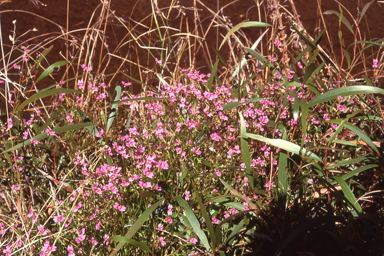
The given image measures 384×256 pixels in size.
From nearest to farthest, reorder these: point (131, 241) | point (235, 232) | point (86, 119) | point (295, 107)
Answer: point (131, 241), point (235, 232), point (295, 107), point (86, 119)

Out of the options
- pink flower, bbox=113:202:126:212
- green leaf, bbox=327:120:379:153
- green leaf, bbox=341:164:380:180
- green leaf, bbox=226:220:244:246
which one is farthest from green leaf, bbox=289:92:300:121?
pink flower, bbox=113:202:126:212

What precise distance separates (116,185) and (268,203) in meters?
0.59

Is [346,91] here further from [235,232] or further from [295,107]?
[235,232]

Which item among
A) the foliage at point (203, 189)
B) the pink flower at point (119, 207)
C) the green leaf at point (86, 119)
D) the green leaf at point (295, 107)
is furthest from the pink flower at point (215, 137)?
the green leaf at point (86, 119)

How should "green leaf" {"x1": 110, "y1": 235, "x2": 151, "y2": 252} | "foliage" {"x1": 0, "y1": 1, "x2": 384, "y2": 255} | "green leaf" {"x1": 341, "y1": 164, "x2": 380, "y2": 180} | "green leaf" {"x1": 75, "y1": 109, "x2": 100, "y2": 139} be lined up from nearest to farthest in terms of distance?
"green leaf" {"x1": 110, "y1": 235, "x2": 151, "y2": 252}
"foliage" {"x1": 0, "y1": 1, "x2": 384, "y2": 255}
"green leaf" {"x1": 341, "y1": 164, "x2": 380, "y2": 180}
"green leaf" {"x1": 75, "y1": 109, "x2": 100, "y2": 139}

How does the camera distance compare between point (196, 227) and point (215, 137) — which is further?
point (215, 137)

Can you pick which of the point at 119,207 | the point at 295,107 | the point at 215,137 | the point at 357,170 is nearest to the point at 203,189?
the point at 215,137

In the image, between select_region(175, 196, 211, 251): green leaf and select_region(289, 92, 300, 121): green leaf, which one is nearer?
select_region(175, 196, 211, 251): green leaf

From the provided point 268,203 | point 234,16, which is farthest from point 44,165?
point 234,16

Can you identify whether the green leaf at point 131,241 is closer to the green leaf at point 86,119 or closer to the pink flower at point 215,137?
the pink flower at point 215,137

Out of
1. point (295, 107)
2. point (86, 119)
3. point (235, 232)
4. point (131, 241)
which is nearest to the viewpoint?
point (131, 241)

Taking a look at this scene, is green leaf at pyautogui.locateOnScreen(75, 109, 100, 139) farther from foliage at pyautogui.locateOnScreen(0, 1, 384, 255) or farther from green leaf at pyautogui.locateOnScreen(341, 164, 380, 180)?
green leaf at pyautogui.locateOnScreen(341, 164, 380, 180)

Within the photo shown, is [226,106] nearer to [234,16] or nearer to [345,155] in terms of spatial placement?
[345,155]

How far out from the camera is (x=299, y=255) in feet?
4.59
